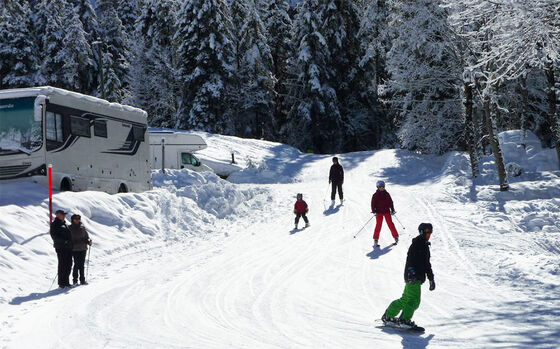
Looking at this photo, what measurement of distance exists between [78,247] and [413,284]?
6.33 meters

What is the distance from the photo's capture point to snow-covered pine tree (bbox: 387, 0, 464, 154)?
87.1 feet

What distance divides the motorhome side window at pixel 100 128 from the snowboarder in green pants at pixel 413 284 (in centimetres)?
1316

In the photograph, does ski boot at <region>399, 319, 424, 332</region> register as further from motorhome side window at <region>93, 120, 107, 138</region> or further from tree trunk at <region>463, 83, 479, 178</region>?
tree trunk at <region>463, 83, 479, 178</region>

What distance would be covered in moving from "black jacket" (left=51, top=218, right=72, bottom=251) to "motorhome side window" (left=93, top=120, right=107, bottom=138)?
26.9ft

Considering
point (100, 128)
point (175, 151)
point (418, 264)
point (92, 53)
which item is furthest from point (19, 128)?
point (92, 53)

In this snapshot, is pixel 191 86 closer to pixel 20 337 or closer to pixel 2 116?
pixel 2 116

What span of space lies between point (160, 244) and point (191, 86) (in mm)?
28557

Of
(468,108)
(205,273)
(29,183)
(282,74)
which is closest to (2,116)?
(29,183)

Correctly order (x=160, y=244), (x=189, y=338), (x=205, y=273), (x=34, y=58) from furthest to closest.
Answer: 1. (x=34, y=58)
2. (x=160, y=244)
3. (x=205, y=273)
4. (x=189, y=338)

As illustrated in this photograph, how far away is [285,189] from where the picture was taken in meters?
24.8

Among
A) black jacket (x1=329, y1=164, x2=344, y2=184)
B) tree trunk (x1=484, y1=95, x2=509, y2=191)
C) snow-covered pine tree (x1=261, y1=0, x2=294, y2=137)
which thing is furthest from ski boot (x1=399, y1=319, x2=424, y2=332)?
snow-covered pine tree (x1=261, y1=0, x2=294, y2=137)

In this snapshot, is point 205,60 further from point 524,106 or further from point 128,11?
point 128,11

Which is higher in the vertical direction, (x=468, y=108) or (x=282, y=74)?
(x=282, y=74)

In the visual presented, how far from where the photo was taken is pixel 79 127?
16.9 meters
